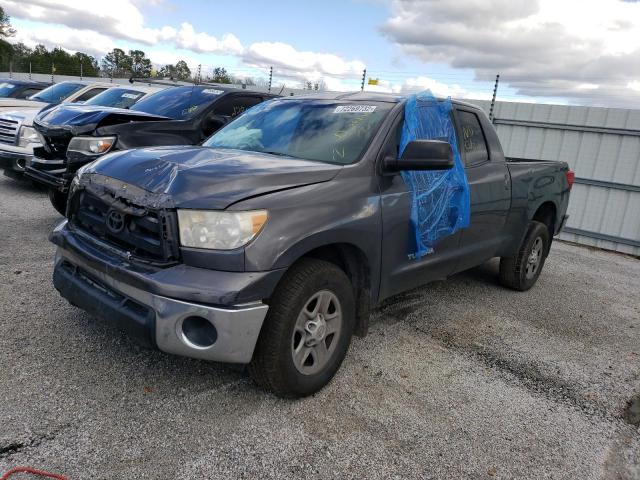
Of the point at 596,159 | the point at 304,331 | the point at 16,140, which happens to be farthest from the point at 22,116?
the point at 596,159

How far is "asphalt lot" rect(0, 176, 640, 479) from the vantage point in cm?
247

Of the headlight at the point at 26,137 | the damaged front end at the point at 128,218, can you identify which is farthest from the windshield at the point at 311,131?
the headlight at the point at 26,137

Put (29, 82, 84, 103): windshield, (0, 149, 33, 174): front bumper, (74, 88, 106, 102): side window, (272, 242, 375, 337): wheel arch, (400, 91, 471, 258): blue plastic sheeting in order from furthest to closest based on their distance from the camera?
1. (29, 82, 84, 103): windshield
2. (74, 88, 106, 102): side window
3. (0, 149, 33, 174): front bumper
4. (400, 91, 471, 258): blue plastic sheeting
5. (272, 242, 375, 337): wheel arch

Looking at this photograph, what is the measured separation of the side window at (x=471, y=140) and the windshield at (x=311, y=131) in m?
0.98

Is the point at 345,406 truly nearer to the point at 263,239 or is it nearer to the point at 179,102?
the point at 263,239

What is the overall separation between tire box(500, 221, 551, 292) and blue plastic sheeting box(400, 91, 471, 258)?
4.79 feet

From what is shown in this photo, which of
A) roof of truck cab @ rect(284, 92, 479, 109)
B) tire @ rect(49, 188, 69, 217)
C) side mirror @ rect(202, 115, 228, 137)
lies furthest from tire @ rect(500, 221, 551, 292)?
tire @ rect(49, 188, 69, 217)

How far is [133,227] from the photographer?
279cm

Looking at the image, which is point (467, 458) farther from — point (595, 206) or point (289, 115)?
point (595, 206)

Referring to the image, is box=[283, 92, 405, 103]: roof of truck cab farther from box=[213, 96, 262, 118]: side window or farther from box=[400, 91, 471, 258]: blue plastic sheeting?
box=[213, 96, 262, 118]: side window

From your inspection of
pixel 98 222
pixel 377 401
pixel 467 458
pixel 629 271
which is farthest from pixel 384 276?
pixel 629 271

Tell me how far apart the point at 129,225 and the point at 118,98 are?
24.1ft

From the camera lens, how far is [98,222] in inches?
118

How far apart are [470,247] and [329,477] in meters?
2.53
